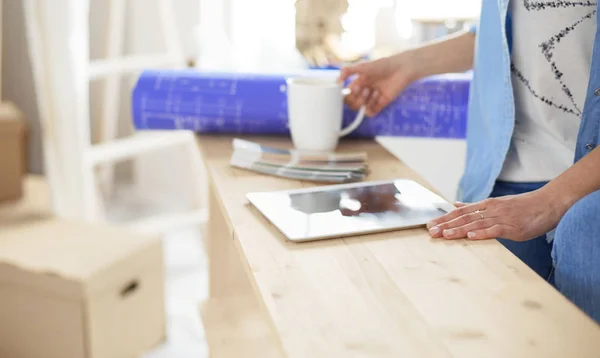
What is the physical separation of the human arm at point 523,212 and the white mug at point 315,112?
36 cm

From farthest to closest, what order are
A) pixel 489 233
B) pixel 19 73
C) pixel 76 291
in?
pixel 19 73 → pixel 76 291 → pixel 489 233

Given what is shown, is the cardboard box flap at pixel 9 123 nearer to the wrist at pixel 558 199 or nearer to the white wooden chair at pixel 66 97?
the white wooden chair at pixel 66 97

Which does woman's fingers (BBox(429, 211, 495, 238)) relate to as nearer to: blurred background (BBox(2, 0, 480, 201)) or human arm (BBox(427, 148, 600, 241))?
human arm (BBox(427, 148, 600, 241))

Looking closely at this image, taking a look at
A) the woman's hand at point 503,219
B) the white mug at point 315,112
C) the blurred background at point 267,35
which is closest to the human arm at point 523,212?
the woman's hand at point 503,219

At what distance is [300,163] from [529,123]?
389mm

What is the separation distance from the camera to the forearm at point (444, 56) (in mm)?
1252

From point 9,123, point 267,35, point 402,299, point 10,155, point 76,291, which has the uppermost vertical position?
point 267,35

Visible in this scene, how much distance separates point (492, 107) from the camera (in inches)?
44.8

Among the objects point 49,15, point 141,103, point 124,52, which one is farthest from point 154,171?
point 141,103

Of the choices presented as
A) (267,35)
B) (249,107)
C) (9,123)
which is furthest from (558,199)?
(267,35)

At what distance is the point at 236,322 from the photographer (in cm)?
131

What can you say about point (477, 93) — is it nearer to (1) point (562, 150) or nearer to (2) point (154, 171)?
(1) point (562, 150)

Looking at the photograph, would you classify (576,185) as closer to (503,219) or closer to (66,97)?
(503,219)

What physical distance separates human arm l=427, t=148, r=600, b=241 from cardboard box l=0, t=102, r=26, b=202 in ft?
5.02
